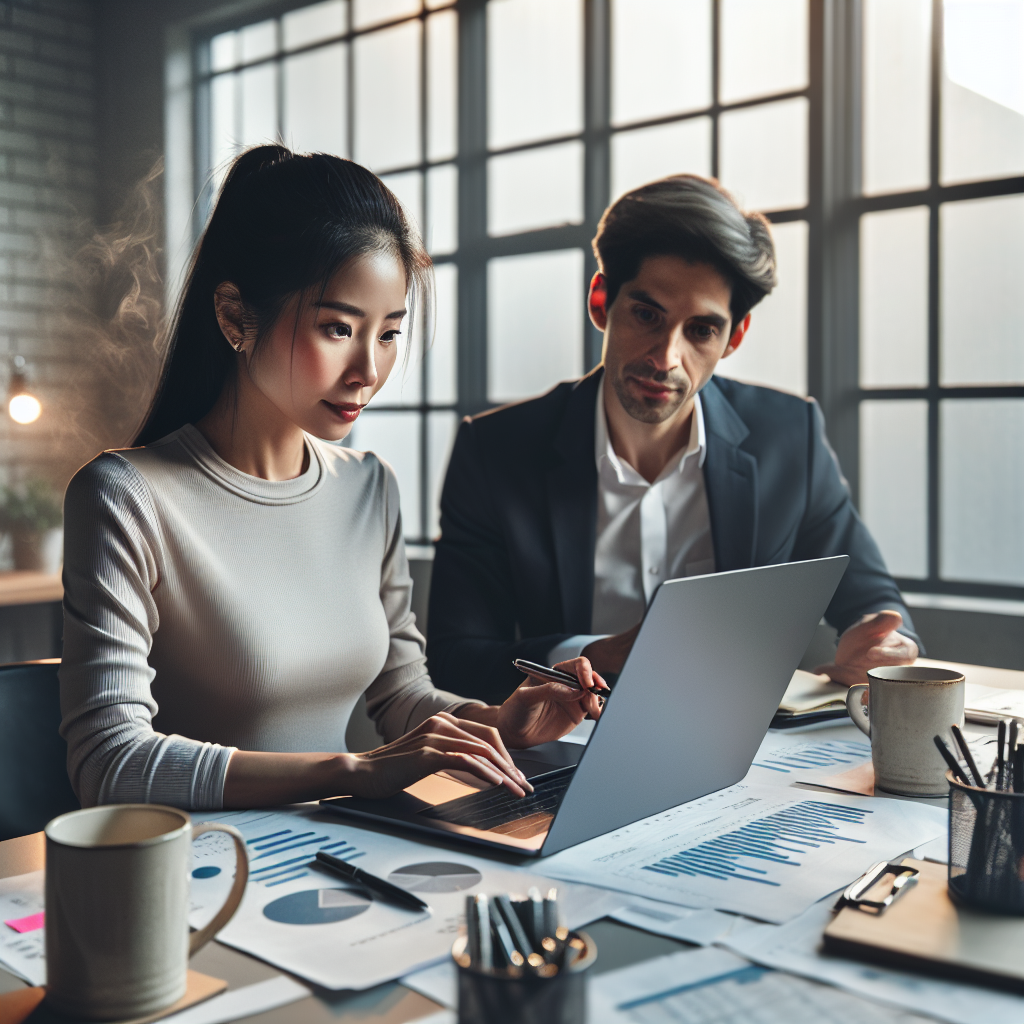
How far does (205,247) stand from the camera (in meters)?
1.34

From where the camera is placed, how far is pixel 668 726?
88cm

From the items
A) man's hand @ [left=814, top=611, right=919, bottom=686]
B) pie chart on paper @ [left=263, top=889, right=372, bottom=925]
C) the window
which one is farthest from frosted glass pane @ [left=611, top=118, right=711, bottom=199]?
pie chart on paper @ [left=263, top=889, right=372, bottom=925]

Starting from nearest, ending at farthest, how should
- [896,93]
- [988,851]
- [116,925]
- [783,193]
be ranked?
[116,925]
[988,851]
[896,93]
[783,193]

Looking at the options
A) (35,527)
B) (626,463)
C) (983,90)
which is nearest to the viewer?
(626,463)

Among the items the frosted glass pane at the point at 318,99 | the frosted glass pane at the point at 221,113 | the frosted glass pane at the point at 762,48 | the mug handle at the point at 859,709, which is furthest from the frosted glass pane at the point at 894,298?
the frosted glass pane at the point at 221,113

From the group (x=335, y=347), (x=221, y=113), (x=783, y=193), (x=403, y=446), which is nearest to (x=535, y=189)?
(x=783, y=193)

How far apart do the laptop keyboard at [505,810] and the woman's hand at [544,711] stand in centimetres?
13

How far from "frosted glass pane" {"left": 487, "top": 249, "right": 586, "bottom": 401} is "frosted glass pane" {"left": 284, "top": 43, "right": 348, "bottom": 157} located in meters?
1.04

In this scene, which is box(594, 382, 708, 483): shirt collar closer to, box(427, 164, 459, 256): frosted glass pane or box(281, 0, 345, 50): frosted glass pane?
box(427, 164, 459, 256): frosted glass pane

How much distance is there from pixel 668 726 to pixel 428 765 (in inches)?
9.6

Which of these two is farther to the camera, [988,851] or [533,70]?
[533,70]

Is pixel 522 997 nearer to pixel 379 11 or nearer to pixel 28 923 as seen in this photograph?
pixel 28 923

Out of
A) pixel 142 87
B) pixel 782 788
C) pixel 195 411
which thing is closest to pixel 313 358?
pixel 195 411

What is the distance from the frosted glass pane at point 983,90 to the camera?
2645 mm
